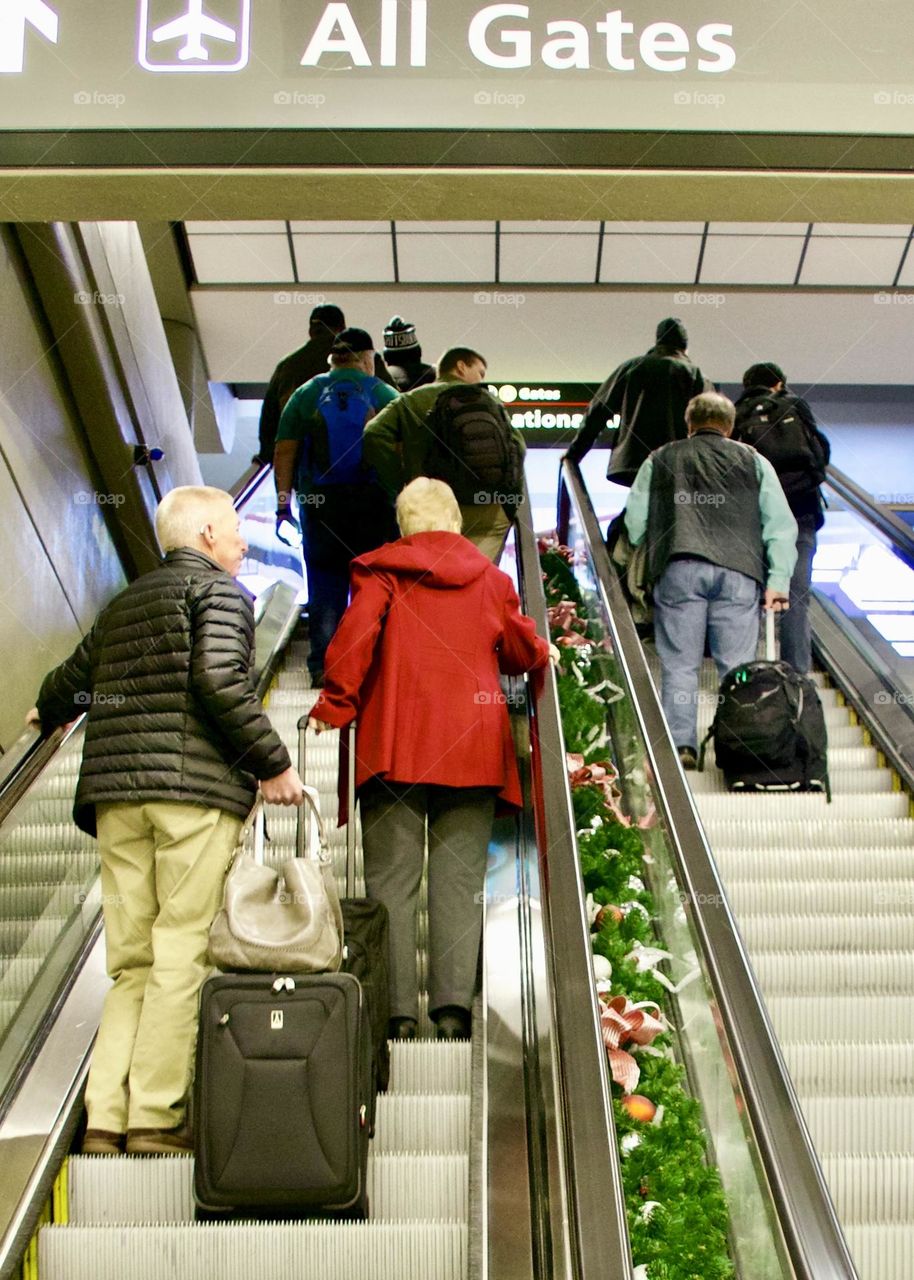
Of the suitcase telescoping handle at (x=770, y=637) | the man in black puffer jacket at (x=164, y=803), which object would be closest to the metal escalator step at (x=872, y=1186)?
the man in black puffer jacket at (x=164, y=803)

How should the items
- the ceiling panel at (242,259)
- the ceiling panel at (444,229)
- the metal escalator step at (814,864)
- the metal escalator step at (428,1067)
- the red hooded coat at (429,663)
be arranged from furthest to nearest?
the ceiling panel at (242,259) → the ceiling panel at (444,229) → the metal escalator step at (814,864) → the red hooded coat at (429,663) → the metal escalator step at (428,1067)

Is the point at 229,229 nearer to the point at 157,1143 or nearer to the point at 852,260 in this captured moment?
the point at 852,260

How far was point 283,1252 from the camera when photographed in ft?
11.2

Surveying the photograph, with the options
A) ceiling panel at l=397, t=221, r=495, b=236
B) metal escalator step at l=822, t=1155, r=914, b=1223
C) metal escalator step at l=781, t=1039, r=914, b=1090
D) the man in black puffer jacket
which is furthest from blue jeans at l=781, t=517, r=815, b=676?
ceiling panel at l=397, t=221, r=495, b=236

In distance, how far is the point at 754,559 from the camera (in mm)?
6980

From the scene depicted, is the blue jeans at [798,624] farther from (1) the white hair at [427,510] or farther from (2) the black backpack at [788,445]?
(1) the white hair at [427,510]

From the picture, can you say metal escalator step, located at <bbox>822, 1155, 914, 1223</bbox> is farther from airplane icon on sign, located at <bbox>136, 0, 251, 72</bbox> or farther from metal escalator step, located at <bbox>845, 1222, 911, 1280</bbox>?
airplane icon on sign, located at <bbox>136, 0, 251, 72</bbox>

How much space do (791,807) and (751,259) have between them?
34.0ft

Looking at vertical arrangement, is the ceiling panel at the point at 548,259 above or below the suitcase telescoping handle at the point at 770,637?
above

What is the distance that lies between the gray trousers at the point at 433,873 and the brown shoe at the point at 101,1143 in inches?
35.5

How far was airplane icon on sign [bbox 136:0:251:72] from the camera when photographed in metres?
4.16

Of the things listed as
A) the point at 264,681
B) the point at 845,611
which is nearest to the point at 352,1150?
the point at 264,681

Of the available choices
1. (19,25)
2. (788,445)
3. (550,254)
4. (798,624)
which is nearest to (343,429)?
(788,445)

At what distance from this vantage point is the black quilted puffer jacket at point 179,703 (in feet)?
13.1
